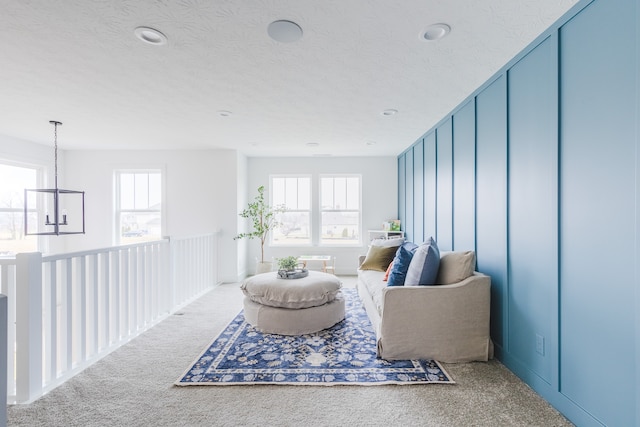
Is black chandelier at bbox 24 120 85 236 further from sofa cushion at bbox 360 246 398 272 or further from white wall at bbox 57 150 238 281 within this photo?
sofa cushion at bbox 360 246 398 272

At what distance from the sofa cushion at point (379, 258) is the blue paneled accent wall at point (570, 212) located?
1.44 m

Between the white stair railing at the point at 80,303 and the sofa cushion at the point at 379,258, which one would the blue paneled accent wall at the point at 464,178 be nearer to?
the sofa cushion at the point at 379,258

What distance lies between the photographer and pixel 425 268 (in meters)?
2.53

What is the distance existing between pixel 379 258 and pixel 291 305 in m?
1.59

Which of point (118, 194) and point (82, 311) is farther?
point (118, 194)

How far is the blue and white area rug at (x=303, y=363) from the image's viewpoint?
2.13 meters

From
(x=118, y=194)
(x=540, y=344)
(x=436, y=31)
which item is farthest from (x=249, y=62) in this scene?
(x=118, y=194)

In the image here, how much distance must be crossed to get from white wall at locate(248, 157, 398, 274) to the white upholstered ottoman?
282 cm

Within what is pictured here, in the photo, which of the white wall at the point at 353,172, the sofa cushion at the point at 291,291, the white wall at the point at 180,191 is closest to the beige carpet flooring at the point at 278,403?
the sofa cushion at the point at 291,291

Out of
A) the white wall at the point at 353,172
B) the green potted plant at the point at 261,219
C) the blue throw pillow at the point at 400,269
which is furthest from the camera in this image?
the white wall at the point at 353,172

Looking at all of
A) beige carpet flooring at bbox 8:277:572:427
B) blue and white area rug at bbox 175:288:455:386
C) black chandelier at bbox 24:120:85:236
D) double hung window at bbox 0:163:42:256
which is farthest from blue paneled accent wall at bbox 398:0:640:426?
double hung window at bbox 0:163:42:256

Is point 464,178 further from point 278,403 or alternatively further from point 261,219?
point 261,219

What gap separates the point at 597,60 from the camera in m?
1.52

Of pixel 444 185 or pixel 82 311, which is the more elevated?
pixel 444 185
